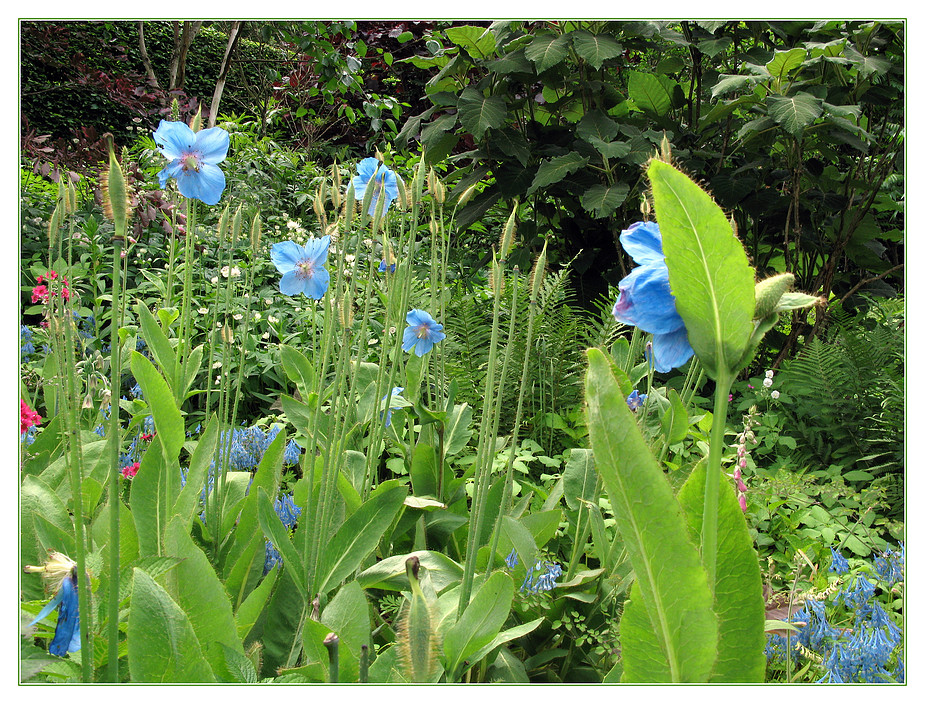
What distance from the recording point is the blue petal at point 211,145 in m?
0.93

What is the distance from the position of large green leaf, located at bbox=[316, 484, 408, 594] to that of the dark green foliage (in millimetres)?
1797

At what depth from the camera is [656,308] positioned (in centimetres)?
45

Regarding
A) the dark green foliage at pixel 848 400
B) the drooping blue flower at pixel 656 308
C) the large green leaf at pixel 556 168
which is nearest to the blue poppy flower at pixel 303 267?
the drooping blue flower at pixel 656 308

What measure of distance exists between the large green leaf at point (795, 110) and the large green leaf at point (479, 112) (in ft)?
3.01

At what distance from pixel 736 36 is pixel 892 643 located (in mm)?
2282

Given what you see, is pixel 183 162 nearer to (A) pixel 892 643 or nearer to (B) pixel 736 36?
(A) pixel 892 643

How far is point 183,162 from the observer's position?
0.93 metres

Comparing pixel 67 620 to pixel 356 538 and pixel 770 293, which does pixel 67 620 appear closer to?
pixel 356 538

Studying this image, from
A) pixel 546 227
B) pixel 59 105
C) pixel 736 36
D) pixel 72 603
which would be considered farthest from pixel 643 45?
pixel 59 105

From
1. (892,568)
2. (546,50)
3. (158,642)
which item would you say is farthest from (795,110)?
(158,642)

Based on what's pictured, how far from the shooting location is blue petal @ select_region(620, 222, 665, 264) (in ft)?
1.54

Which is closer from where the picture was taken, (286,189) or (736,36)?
(736,36)

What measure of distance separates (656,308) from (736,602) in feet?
0.84

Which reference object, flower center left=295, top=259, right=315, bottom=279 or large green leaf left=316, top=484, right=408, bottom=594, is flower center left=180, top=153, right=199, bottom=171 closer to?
flower center left=295, top=259, right=315, bottom=279
